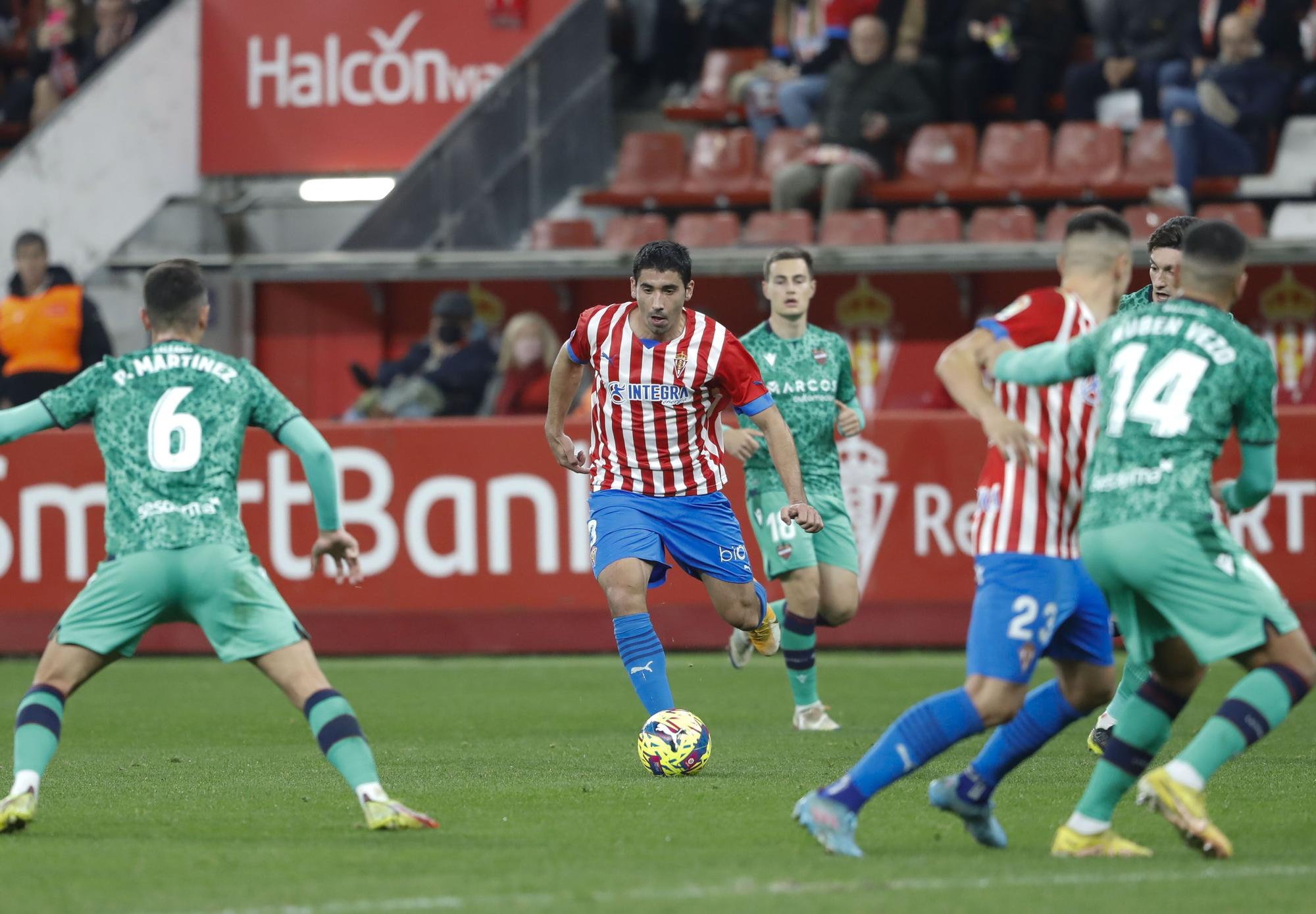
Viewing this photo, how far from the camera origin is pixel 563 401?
8.77 m

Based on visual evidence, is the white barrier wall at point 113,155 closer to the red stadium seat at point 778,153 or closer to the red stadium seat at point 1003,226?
the red stadium seat at point 778,153

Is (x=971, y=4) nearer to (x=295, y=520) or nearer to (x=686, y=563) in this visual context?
(x=295, y=520)

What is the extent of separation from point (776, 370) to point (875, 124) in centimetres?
819

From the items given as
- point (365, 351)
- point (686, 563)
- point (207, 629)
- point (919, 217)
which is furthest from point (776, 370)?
point (365, 351)

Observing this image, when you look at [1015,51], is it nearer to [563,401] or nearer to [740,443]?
[740,443]

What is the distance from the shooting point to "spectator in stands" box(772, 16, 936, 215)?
58.0 ft

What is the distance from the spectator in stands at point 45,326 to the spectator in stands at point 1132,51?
9.05m

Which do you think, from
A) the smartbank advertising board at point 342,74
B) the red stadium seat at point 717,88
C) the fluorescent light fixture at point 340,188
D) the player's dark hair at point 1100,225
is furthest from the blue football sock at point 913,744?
the fluorescent light fixture at point 340,188

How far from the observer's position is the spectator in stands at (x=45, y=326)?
15.3m

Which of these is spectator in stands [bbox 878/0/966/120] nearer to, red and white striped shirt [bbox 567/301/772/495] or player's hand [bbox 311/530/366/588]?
red and white striped shirt [bbox 567/301/772/495]

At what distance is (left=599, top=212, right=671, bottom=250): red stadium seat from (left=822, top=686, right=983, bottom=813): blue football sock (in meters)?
12.5

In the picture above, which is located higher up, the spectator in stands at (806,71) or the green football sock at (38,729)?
the spectator in stands at (806,71)

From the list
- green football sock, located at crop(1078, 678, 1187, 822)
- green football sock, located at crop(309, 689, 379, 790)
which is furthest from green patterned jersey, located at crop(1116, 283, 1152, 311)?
green football sock, located at crop(309, 689, 379, 790)

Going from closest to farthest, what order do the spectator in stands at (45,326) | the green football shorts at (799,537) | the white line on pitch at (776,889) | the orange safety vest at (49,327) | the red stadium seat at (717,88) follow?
1. the white line on pitch at (776,889)
2. the green football shorts at (799,537)
3. the spectator in stands at (45,326)
4. the orange safety vest at (49,327)
5. the red stadium seat at (717,88)
